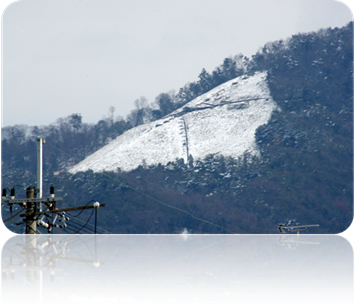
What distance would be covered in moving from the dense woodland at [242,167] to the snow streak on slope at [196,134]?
0.71 metres

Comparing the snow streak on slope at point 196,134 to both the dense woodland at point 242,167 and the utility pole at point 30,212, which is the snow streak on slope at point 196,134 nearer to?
the dense woodland at point 242,167

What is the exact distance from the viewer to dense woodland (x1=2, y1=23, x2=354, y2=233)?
3600cm

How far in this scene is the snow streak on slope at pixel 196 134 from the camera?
1570 inches

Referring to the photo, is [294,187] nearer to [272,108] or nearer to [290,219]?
[290,219]

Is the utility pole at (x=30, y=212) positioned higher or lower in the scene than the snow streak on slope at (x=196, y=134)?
lower

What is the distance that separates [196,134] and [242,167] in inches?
179

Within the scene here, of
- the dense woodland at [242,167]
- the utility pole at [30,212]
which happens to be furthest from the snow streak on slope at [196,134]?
the utility pole at [30,212]

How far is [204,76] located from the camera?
40.2 meters

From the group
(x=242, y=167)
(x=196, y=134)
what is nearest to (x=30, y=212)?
(x=242, y=167)

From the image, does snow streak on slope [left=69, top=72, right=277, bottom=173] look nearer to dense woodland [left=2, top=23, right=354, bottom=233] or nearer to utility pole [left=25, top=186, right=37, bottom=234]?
dense woodland [left=2, top=23, right=354, bottom=233]

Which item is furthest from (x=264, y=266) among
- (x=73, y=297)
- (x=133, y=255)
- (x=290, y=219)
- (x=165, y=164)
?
(x=165, y=164)

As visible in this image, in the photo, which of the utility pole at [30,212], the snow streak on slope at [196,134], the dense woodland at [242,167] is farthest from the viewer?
the snow streak on slope at [196,134]

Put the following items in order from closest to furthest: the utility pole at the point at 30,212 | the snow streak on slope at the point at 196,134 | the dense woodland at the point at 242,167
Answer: the utility pole at the point at 30,212
the dense woodland at the point at 242,167
the snow streak on slope at the point at 196,134

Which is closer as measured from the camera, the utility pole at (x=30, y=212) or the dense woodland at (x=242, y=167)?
the utility pole at (x=30, y=212)
